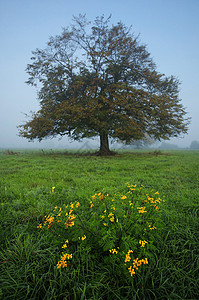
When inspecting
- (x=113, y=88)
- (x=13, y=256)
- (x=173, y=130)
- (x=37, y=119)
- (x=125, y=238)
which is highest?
(x=113, y=88)

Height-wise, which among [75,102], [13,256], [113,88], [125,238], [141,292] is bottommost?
[141,292]

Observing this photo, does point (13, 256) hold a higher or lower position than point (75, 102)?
lower

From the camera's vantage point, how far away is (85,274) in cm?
163

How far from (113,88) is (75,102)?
12.8 feet

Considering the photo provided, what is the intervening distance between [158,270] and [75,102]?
44.9ft

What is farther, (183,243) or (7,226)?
(7,226)

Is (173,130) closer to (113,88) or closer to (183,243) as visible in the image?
(113,88)

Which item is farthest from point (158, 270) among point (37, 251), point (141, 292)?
point (37, 251)

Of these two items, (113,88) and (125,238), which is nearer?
(125,238)

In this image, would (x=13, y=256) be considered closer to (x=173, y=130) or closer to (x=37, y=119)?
(x=37, y=119)

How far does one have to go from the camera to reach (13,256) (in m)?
1.77

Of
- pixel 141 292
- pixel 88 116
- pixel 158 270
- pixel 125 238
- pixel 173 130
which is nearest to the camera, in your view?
pixel 141 292

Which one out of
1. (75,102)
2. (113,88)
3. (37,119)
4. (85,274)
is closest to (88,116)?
(75,102)

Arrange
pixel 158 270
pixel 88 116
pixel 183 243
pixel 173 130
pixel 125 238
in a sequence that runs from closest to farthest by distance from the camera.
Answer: pixel 125 238 → pixel 158 270 → pixel 183 243 → pixel 88 116 → pixel 173 130
